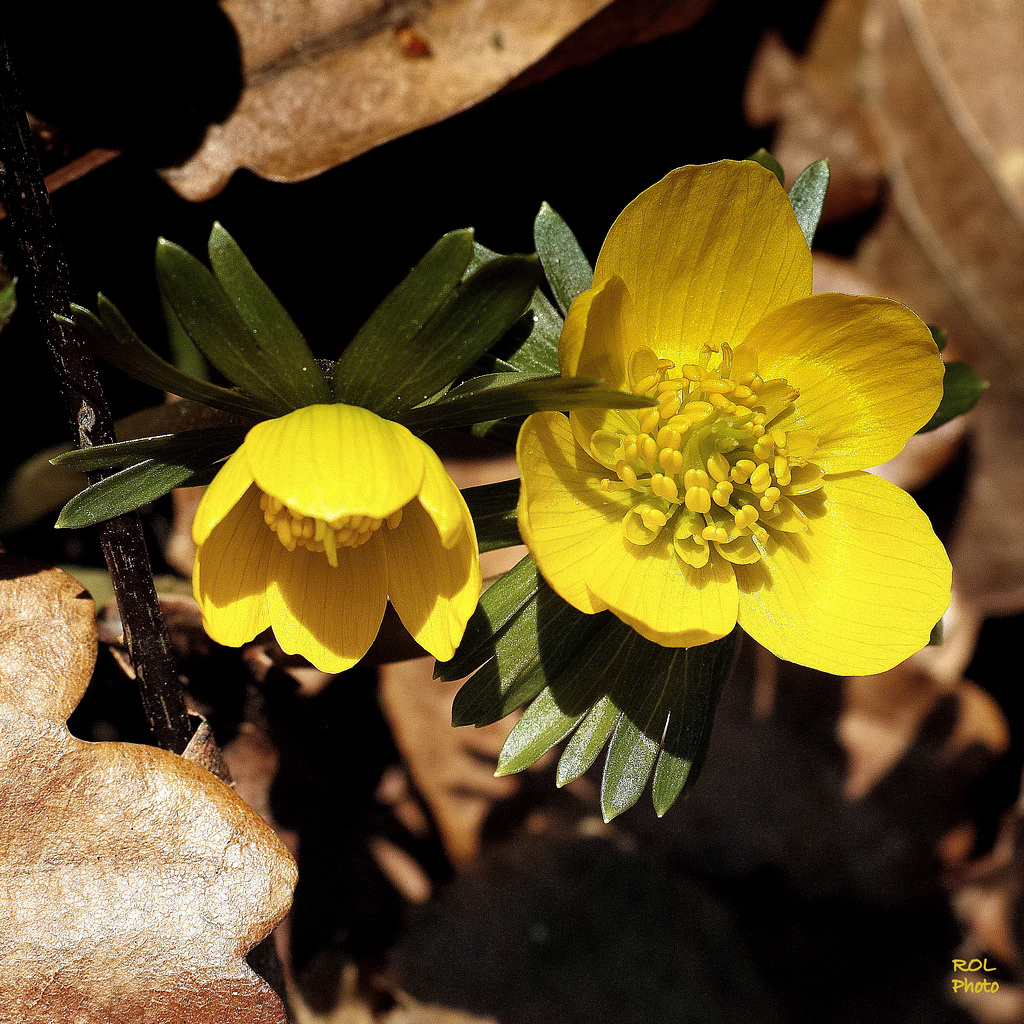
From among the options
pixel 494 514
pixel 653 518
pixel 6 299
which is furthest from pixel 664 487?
pixel 6 299

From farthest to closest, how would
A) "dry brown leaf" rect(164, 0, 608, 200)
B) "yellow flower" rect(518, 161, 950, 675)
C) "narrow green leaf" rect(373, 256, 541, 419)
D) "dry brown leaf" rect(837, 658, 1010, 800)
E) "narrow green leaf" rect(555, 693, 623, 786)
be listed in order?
1. "dry brown leaf" rect(837, 658, 1010, 800)
2. "dry brown leaf" rect(164, 0, 608, 200)
3. "narrow green leaf" rect(555, 693, 623, 786)
4. "yellow flower" rect(518, 161, 950, 675)
5. "narrow green leaf" rect(373, 256, 541, 419)

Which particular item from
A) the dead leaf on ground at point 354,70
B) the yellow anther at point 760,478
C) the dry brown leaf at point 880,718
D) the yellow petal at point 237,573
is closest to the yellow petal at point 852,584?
the yellow anther at point 760,478

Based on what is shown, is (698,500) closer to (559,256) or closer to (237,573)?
(559,256)

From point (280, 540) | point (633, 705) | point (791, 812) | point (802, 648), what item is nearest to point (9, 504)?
point (280, 540)

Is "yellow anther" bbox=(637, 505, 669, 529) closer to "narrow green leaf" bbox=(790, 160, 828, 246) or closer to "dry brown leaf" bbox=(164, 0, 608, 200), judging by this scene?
"narrow green leaf" bbox=(790, 160, 828, 246)

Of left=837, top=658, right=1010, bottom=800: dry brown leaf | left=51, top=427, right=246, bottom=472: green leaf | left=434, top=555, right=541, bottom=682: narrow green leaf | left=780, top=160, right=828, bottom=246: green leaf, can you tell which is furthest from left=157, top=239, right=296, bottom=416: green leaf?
left=837, top=658, right=1010, bottom=800: dry brown leaf

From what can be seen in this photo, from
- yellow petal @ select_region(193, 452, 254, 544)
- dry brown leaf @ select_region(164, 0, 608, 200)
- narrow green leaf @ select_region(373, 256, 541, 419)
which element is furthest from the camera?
dry brown leaf @ select_region(164, 0, 608, 200)
